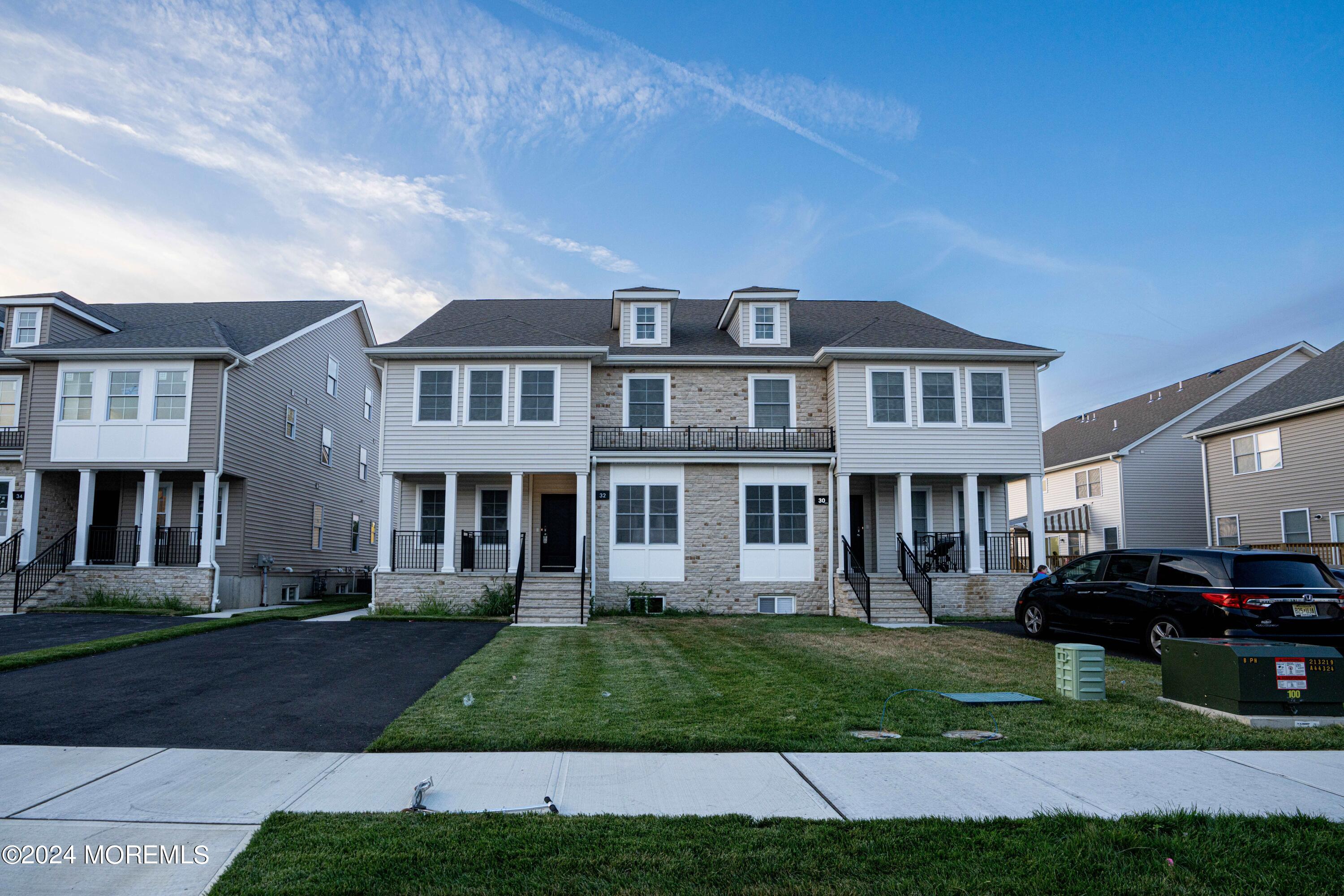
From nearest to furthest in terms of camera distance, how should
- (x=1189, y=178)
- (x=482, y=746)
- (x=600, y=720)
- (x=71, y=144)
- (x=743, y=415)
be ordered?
1. (x=482, y=746)
2. (x=600, y=720)
3. (x=71, y=144)
4. (x=1189, y=178)
5. (x=743, y=415)

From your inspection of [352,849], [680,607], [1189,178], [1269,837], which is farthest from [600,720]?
[1189,178]

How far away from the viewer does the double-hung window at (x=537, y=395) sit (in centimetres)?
1858

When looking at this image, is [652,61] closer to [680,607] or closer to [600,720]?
[680,607]

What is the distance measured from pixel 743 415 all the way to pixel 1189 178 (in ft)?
35.5

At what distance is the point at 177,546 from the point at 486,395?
9.06m

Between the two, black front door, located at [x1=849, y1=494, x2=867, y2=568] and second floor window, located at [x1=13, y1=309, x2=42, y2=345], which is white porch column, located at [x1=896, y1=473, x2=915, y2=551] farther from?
second floor window, located at [x1=13, y1=309, x2=42, y2=345]

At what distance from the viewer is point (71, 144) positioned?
14.5 m

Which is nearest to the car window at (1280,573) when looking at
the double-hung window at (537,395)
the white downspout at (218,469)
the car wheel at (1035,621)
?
the car wheel at (1035,621)

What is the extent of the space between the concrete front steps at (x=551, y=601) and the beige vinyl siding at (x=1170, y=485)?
20.0 meters

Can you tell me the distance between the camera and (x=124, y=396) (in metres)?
18.9

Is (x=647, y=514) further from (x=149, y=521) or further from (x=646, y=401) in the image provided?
(x=149, y=521)

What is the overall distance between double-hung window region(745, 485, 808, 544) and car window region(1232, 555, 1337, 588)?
988 centimetres

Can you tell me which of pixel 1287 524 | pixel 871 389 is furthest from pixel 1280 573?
pixel 1287 524

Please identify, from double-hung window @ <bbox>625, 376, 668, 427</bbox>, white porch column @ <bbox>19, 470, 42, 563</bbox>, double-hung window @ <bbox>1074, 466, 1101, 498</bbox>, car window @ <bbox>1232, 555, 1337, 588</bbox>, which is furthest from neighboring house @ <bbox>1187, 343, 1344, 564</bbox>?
white porch column @ <bbox>19, 470, 42, 563</bbox>
